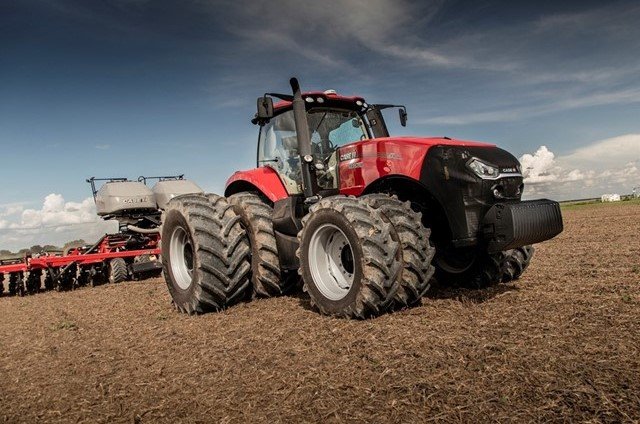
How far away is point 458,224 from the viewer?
4762 millimetres

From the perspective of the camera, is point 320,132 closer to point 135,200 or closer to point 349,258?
point 349,258

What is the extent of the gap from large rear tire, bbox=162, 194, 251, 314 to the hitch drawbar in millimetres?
2890

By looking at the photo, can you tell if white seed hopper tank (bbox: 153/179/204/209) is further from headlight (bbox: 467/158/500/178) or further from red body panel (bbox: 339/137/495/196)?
headlight (bbox: 467/158/500/178)

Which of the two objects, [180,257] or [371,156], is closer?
[371,156]

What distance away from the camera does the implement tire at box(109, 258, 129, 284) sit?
35.6 ft

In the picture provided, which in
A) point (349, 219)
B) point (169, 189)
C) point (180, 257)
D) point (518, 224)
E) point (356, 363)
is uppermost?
point (169, 189)

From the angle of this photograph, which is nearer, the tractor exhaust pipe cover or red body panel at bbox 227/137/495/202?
red body panel at bbox 227/137/495/202

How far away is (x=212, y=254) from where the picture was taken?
222 inches

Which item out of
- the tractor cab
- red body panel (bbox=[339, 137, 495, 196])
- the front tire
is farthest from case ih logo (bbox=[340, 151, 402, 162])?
the front tire

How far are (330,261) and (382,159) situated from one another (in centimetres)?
126

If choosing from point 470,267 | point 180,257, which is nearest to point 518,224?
point 470,267

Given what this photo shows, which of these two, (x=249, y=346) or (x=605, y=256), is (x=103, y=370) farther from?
(x=605, y=256)

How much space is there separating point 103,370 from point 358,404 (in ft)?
7.69

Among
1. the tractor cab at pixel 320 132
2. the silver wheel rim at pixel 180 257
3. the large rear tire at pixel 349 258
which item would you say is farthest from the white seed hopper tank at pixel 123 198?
the large rear tire at pixel 349 258
